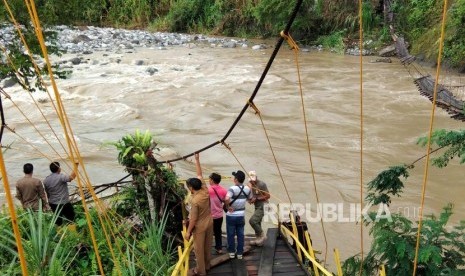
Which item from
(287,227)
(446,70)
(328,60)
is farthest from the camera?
(328,60)

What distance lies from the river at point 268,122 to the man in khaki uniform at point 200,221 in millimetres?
2876

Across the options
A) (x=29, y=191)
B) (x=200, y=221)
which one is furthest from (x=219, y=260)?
(x=29, y=191)

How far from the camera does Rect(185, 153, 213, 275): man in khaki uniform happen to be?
3926mm

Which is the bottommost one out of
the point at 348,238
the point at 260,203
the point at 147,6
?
the point at 348,238

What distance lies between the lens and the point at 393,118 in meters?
12.4

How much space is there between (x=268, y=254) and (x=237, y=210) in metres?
0.54

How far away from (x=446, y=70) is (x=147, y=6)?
23.3m

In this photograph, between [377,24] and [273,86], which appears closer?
[273,86]

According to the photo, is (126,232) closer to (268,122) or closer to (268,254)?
(268,254)

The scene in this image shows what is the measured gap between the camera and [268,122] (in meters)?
12.6

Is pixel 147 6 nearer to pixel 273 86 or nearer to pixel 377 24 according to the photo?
pixel 377 24

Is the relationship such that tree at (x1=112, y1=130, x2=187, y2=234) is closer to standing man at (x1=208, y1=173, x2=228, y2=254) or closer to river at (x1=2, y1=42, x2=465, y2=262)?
standing man at (x1=208, y1=173, x2=228, y2=254)

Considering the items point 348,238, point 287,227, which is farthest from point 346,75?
point 287,227

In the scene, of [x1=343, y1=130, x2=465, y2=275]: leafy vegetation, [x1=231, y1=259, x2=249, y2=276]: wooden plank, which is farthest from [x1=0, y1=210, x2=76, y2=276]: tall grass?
[x1=343, y1=130, x2=465, y2=275]: leafy vegetation
